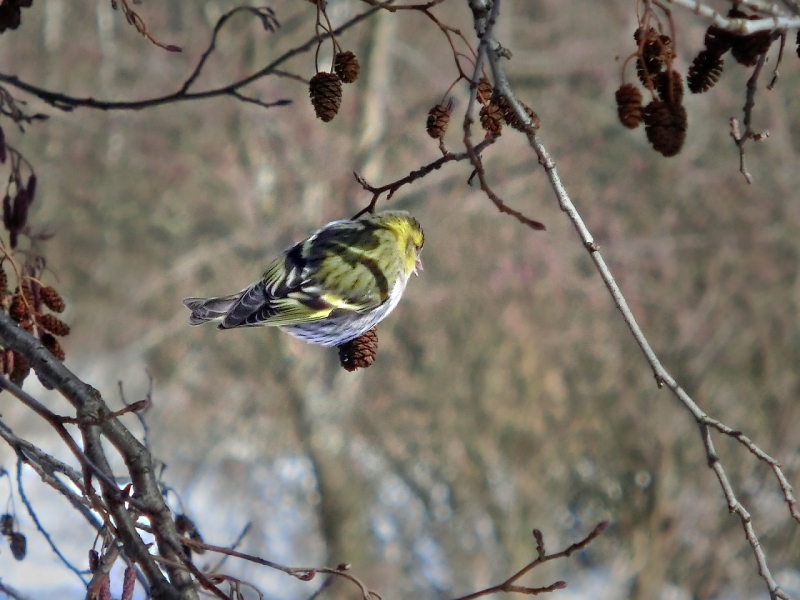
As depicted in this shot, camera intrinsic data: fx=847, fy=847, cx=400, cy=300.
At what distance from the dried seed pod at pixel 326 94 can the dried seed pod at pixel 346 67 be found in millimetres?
29

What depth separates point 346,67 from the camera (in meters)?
1.61

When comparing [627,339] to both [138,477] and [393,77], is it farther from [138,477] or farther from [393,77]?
[138,477]

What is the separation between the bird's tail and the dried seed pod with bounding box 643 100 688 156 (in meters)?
1.32

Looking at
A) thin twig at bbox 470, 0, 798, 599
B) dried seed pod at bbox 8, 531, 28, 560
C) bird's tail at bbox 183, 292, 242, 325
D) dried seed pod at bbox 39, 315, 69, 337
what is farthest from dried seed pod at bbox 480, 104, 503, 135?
dried seed pod at bbox 8, 531, 28, 560

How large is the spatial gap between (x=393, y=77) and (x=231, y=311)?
8037 millimetres

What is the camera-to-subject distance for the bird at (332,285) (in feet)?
7.34

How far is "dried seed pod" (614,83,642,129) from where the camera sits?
132cm

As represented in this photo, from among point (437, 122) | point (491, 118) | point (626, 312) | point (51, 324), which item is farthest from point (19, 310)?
point (626, 312)

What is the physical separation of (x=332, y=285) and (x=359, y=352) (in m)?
0.40

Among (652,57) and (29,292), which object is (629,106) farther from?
(29,292)

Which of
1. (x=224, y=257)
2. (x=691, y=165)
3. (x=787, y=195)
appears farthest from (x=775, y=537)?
(x=224, y=257)

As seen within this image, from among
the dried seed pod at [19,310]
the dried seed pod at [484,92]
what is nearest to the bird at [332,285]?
the dried seed pod at [19,310]

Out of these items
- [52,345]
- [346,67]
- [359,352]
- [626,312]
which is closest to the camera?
[626,312]

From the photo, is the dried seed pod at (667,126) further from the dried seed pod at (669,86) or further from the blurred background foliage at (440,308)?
the blurred background foliage at (440,308)
